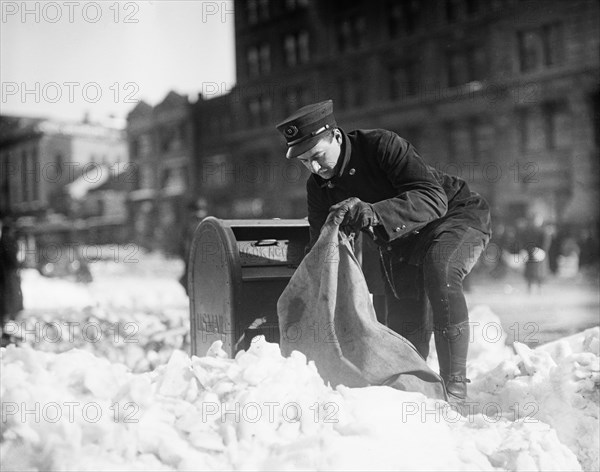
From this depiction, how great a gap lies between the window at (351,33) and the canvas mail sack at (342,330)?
69.3 feet

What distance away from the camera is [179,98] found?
2670cm

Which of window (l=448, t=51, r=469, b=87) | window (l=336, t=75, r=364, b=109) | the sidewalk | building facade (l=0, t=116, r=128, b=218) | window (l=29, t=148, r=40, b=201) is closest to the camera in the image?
the sidewalk

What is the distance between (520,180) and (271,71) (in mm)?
10713

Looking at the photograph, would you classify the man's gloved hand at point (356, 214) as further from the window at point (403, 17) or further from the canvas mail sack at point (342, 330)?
the window at point (403, 17)

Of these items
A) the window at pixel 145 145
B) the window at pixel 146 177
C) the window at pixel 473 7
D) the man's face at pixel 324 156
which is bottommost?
the man's face at pixel 324 156

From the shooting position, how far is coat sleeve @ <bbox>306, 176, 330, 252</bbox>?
3.74 metres

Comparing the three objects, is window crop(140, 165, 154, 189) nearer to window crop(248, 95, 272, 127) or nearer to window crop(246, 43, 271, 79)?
window crop(248, 95, 272, 127)

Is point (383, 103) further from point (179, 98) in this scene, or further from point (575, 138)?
point (179, 98)

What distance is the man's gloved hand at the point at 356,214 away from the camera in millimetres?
3062

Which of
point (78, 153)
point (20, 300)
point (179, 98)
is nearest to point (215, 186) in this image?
point (179, 98)

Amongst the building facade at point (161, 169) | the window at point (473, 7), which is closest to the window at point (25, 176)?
the building facade at point (161, 169)

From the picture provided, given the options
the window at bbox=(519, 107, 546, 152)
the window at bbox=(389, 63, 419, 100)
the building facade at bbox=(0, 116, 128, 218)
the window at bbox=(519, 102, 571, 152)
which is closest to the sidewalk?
the window at bbox=(519, 102, 571, 152)

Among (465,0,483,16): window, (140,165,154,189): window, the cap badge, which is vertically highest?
(465,0,483,16): window

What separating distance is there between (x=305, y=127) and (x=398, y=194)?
22.6 inches
